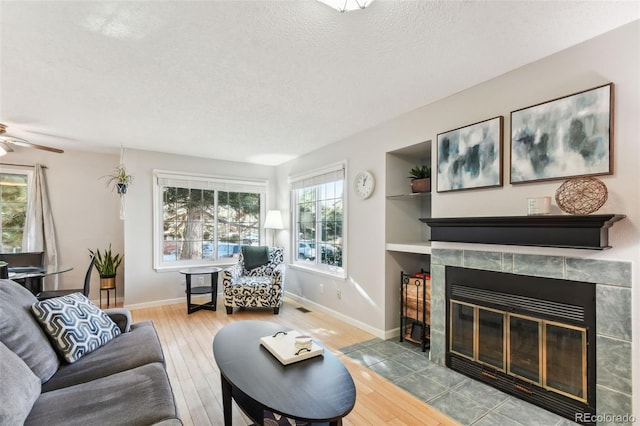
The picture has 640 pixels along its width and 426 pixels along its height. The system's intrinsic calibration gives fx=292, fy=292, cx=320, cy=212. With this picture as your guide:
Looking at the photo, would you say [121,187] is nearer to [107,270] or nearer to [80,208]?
[80,208]

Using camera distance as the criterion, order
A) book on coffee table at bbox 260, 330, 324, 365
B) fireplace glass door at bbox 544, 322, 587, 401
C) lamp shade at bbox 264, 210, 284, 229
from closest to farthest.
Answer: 1. book on coffee table at bbox 260, 330, 324, 365
2. fireplace glass door at bbox 544, 322, 587, 401
3. lamp shade at bbox 264, 210, 284, 229

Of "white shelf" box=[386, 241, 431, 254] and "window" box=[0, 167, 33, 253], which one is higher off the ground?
"window" box=[0, 167, 33, 253]

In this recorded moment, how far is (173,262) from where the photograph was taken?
4891 mm

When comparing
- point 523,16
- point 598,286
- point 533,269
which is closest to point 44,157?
point 523,16

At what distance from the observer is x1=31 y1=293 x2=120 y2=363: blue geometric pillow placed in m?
1.78

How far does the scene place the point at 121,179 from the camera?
167 inches

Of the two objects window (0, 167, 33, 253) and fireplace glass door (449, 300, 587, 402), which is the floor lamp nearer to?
fireplace glass door (449, 300, 587, 402)

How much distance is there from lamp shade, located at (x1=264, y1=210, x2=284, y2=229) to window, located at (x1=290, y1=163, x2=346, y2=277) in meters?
0.29

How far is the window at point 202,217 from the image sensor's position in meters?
4.80

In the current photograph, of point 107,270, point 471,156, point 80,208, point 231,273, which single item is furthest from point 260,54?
point 80,208

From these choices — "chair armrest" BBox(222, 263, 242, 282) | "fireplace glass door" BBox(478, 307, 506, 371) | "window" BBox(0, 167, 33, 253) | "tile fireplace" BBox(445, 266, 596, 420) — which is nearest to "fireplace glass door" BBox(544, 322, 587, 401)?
"tile fireplace" BBox(445, 266, 596, 420)

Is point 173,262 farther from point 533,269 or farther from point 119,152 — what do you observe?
point 533,269

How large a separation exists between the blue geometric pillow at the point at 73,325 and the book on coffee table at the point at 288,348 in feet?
3.65

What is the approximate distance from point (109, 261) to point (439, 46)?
5.07m
